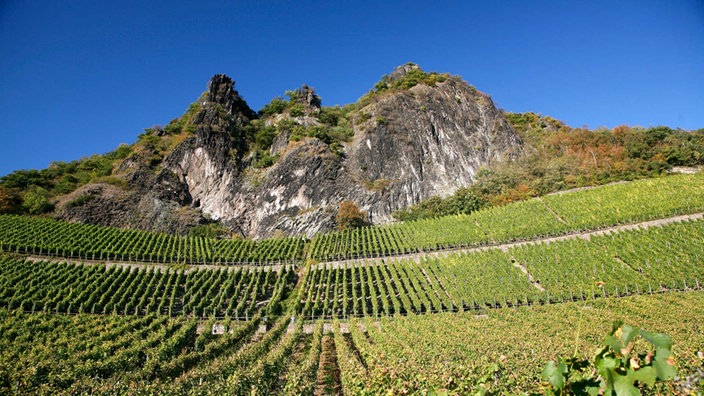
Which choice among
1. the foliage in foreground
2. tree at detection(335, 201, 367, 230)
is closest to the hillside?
tree at detection(335, 201, 367, 230)

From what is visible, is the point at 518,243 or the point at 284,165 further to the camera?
the point at 284,165

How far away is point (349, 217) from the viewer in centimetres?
4978

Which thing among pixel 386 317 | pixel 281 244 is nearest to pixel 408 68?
pixel 281 244

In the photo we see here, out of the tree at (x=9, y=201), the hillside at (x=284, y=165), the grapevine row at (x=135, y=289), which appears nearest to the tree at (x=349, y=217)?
the hillside at (x=284, y=165)

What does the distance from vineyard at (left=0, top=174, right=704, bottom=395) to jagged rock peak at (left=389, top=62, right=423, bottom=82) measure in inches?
1877

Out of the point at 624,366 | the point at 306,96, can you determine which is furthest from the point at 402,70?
the point at 624,366

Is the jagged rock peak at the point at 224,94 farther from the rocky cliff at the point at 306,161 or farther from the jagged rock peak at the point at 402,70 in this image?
the jagged rock peak at the point at 402,70

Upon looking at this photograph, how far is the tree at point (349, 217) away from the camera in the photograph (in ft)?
164

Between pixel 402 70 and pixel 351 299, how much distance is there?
66461 millimetres

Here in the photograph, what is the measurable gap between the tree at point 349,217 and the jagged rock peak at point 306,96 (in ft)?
112

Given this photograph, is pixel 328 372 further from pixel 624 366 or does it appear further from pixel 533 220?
pixel 533 220

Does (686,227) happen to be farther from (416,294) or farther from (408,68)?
(408,68)

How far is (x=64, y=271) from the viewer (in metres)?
31.1

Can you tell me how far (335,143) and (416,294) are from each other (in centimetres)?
3944
